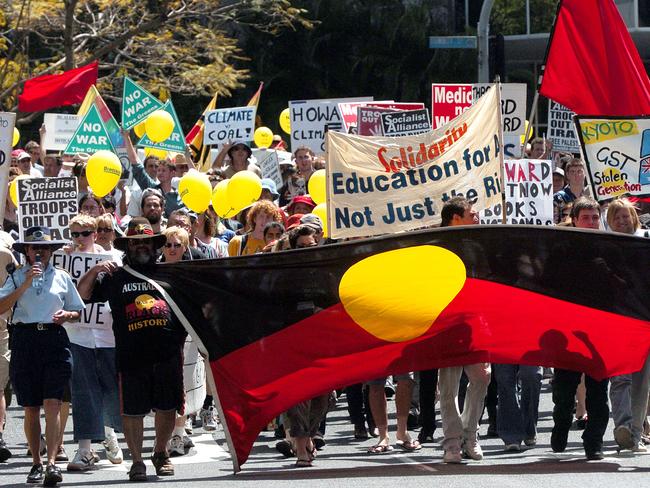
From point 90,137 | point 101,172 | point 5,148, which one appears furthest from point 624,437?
point 90,137

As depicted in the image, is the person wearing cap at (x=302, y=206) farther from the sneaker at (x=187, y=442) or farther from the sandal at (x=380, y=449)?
the sandal at (x=380, y=449)

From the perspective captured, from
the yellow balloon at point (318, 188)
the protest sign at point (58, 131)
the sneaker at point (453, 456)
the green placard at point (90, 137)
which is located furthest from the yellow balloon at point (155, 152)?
the sneaker at point (453, 456)

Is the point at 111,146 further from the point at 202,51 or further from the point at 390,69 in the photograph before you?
the point at 390,69

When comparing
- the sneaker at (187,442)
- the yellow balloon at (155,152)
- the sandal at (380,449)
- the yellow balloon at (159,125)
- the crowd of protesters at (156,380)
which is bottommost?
the sandal at (380,449)

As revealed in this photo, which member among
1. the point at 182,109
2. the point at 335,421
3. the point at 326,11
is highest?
the point at 326,11

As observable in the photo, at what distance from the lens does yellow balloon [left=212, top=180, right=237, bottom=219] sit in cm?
1594

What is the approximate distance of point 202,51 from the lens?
36.1 m

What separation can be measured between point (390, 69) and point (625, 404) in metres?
29.3

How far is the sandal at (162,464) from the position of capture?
34.9 ft

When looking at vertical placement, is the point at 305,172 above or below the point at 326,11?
below

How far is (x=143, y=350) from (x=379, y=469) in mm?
1768

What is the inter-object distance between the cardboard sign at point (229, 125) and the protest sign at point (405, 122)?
13.5 feet

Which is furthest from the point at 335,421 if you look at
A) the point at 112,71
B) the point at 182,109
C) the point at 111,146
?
the point at 182,109

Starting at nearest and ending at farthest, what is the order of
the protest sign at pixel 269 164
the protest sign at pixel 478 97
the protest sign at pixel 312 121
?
the protest sign at pixel 478 97 → the protest sign at pixel 269 164 → the protest sign at pixel 312 121
